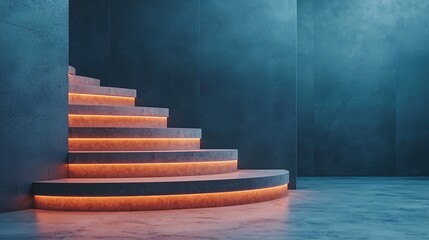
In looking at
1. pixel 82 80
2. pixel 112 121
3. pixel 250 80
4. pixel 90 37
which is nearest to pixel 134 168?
pixel 112 121

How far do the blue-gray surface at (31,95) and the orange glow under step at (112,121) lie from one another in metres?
0.55

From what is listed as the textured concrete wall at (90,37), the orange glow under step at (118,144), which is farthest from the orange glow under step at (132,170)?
the textured concrete wall at (90,37)

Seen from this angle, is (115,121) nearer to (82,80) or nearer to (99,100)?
(99,100)

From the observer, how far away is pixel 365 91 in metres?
10.9

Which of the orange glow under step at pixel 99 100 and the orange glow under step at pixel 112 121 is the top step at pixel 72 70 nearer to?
the orange glow under step at pixel 99 100

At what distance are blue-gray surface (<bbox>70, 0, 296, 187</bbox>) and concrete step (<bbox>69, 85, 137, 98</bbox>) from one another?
31 cm

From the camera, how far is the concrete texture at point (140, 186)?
5.46 metres

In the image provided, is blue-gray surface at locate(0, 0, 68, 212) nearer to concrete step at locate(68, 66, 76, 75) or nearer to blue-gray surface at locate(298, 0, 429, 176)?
concrete step at locate(68, 66, 76, 75)

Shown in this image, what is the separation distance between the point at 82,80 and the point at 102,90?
302 millimetres

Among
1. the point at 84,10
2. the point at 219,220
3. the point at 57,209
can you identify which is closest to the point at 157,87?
the point at 84,10

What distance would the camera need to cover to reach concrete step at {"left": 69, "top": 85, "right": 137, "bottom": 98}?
284 inches

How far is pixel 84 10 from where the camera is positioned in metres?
8.38

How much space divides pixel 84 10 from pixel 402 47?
5.93 m

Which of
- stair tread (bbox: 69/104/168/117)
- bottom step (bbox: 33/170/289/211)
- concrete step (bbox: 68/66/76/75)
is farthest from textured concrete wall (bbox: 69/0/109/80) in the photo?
bottom step (bbox: 33/170/289/211)
